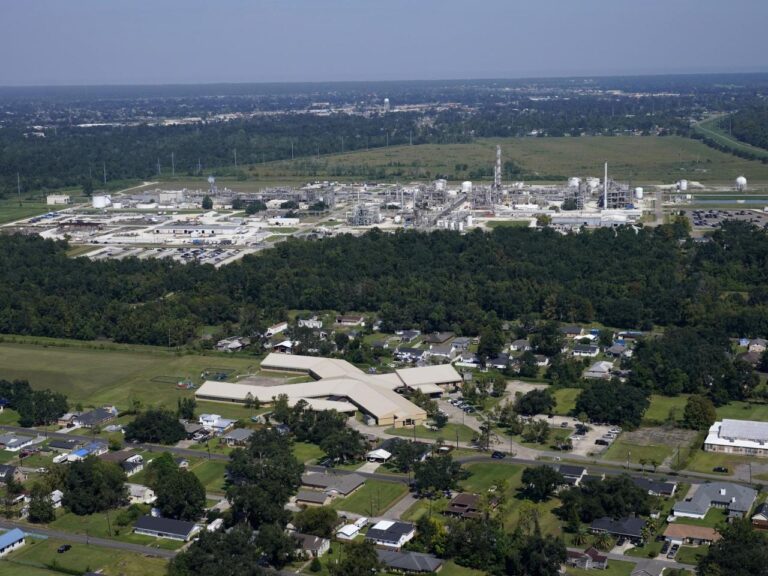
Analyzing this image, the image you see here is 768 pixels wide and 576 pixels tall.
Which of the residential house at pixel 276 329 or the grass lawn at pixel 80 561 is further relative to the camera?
the residential house at pixel 276 329

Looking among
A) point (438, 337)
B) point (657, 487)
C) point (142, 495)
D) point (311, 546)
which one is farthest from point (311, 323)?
point (311, 546)

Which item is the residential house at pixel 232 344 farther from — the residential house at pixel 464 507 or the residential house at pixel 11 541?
the residential house at pixel 464 507

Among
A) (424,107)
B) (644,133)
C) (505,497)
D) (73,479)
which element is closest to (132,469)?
(73,479)

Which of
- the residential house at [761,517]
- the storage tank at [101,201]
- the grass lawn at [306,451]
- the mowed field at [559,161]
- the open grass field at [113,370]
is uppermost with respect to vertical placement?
the mowed field at [559,161]

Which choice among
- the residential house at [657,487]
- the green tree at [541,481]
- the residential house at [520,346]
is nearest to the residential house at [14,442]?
the green tree at [541,481]

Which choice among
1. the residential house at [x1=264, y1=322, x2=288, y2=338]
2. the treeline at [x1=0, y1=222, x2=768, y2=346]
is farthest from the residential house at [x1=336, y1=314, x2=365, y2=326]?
the residential house at [x1=264, y1=322, x2=288, y2=338]

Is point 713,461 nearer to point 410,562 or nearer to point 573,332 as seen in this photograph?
point 410,562

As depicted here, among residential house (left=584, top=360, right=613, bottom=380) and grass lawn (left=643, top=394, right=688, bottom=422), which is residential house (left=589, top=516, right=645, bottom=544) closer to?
grass lawn (left=643, top=394, right=688, bottom=422)

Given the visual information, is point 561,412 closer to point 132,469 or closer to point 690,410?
point 690,410
